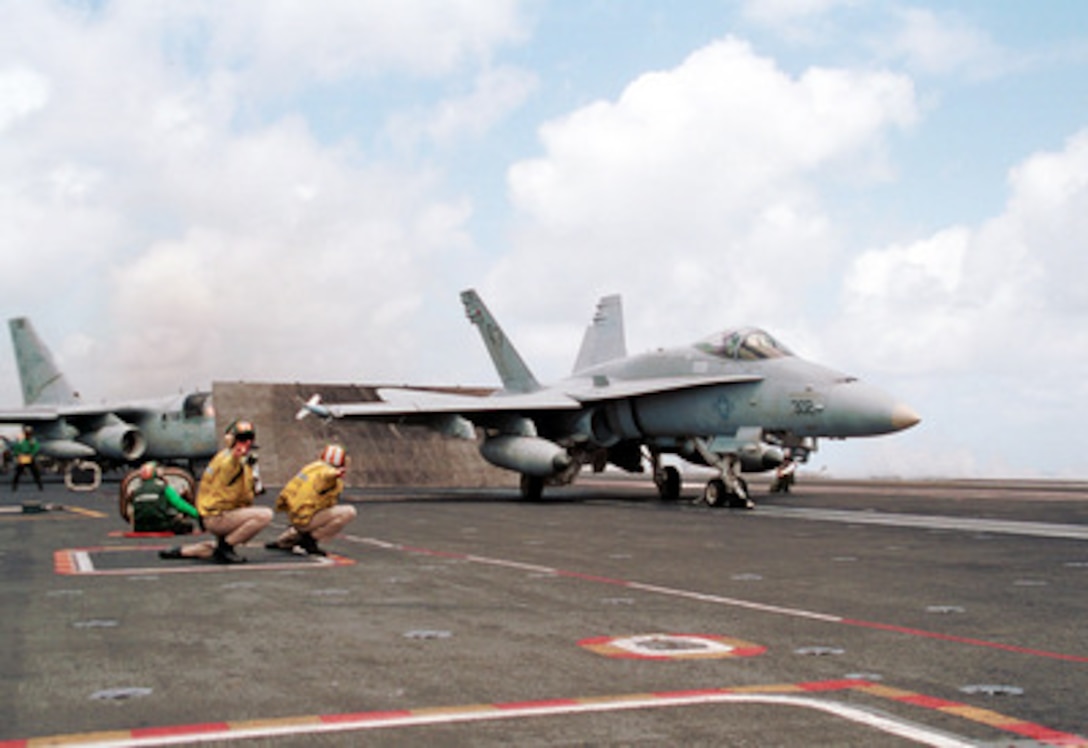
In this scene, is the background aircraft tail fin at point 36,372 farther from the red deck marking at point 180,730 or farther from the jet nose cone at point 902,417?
the red deck marking at point 180,730

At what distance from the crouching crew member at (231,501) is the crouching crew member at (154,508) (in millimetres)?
3852

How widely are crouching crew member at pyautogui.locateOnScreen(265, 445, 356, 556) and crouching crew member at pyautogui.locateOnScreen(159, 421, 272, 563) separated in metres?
0.46

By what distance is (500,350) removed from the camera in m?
35.2

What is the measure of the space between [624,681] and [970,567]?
7931 mm

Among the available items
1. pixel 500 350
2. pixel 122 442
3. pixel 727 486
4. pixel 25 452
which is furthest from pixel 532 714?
pixel 122 442

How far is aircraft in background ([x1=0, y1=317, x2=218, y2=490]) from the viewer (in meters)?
42.8

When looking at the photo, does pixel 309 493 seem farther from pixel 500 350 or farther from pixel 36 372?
pixel 36 372

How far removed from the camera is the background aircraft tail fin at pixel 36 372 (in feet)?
171

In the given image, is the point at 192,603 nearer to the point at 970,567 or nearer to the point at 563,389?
the point at 970,567

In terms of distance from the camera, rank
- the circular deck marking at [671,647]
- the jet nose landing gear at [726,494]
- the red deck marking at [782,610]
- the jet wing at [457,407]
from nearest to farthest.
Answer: the circular deck marking at [671,647] < the red deck marking at [782,610] < the jet nose landing gear at [726,494] < the jet wing at [457,407]

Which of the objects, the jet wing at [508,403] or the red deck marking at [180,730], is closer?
the red deck marking at [180,730]

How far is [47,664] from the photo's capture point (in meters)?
6.60

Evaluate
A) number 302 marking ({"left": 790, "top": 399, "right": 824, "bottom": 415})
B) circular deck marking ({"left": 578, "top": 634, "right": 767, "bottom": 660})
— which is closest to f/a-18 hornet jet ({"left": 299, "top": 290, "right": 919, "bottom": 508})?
number 302 marking ({"left": 790, "top": 399, "right": 824, "bottom": 415})

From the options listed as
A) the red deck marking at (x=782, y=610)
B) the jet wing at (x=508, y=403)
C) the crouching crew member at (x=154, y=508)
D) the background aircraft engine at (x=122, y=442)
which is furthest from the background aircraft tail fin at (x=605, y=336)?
the red deck marking at (x=782, y=610)
